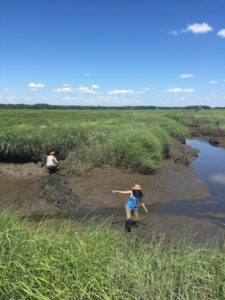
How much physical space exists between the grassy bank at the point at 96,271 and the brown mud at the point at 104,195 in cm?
623

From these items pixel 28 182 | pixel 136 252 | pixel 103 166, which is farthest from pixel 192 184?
pixel 136 252

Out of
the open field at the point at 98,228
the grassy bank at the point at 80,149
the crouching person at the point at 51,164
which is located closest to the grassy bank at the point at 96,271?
the open field at the point at 98,228

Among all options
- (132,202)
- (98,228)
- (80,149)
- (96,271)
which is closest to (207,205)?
(132,202)

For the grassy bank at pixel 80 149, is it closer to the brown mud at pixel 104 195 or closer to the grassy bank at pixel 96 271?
the brown mud at pixel 104 195

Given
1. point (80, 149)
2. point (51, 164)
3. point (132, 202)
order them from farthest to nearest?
point (80, 149) < point (51, 164) < point (132, 202)

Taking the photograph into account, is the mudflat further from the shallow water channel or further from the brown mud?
the shallow water channel

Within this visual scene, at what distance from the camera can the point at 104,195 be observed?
19.1 m

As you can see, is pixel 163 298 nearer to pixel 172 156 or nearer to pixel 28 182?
pixel 28 182

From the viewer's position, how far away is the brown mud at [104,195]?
1545cm

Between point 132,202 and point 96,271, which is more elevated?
point 96,271

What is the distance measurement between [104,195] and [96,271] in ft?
40.5

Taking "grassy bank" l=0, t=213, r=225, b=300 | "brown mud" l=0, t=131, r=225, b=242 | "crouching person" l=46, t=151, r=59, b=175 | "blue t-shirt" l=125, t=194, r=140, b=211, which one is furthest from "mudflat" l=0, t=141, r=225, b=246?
"grassy bank" l=0, t=213, r=225, b=300

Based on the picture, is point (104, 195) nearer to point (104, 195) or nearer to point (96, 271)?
point (104, 195)

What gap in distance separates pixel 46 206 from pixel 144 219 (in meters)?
4.12
